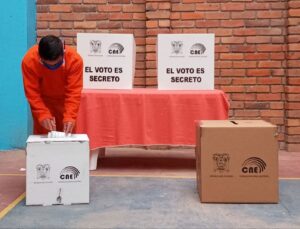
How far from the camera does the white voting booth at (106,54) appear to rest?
4180 millimetres

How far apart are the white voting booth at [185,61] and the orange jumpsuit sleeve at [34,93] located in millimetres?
1244

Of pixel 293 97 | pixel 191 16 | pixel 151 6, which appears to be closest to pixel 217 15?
pixel 191 16

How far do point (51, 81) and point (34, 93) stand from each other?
0.15 m

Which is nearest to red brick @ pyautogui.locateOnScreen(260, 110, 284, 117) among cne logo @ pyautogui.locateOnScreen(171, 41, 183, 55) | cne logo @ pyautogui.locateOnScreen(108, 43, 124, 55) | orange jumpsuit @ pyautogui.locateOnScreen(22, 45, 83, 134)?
cne logo @ pyautogui.locateOnScreen(171, 41, 183, 55)

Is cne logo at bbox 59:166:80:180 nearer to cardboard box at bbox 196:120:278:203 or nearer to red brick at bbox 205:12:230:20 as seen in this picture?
cardboard box at bbox 196:120:278:203

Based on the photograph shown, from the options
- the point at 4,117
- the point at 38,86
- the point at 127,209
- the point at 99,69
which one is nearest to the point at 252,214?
the point at 127,209

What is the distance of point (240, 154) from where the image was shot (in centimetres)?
317

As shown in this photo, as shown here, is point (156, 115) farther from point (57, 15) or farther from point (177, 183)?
point (57, 15)

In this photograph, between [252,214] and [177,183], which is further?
[177,183]

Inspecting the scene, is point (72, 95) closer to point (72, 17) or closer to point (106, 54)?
point (106, 54)

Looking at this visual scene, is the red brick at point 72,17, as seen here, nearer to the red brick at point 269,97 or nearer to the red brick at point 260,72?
the red brick at point 260,72

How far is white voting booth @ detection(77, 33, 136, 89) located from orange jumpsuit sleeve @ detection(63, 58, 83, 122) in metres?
0.88

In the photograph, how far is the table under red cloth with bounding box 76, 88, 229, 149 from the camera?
13.2 feet

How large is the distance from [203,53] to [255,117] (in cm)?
143
